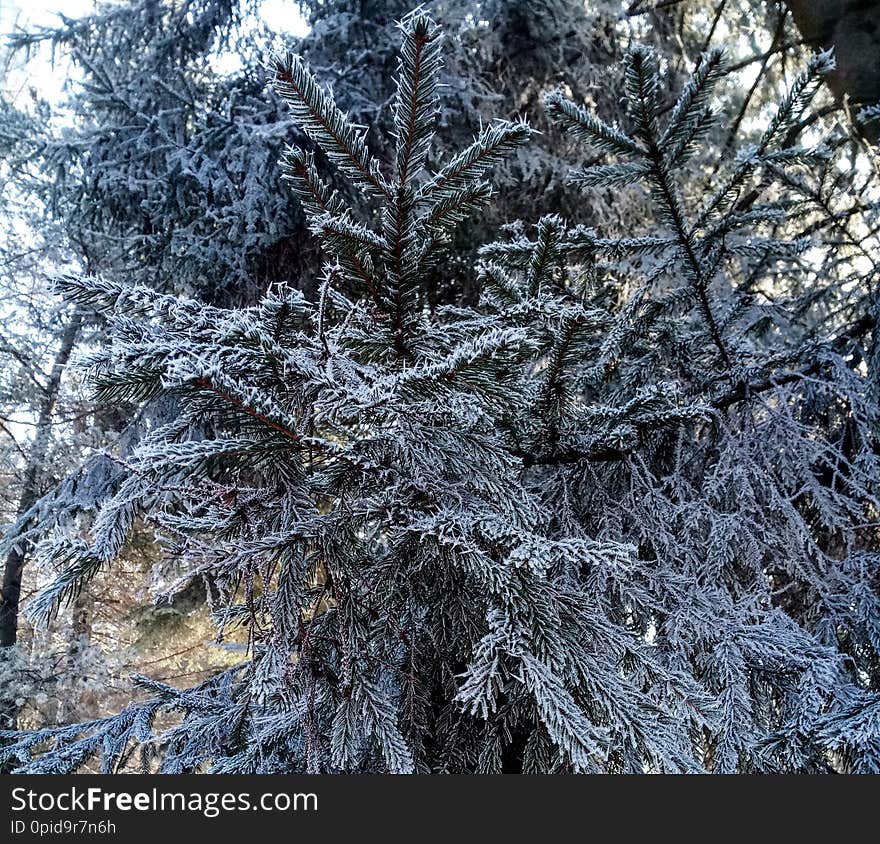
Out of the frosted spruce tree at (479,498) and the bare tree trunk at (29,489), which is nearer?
the frosted spruce tree at (479,498)

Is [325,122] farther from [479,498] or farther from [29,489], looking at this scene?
[29,489]

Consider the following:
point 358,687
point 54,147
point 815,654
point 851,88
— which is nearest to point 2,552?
point 54,147

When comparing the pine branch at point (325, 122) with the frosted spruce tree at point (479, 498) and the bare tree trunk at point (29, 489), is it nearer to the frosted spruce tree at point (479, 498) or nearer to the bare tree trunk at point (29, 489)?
the frosted spruce tree at point (479, 498)

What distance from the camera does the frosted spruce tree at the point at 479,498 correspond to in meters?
0.82

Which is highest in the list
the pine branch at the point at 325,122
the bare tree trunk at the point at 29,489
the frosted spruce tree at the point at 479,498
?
the bare tree trunk at the point at 29,489

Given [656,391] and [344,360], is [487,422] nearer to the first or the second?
[344,360]

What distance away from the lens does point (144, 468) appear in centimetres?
79

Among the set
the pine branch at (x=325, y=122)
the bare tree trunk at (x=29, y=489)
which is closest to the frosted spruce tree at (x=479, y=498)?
the pine branch at (x=325, y=122)

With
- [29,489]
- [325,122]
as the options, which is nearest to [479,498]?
[325,122]

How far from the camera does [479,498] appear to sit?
986 mm

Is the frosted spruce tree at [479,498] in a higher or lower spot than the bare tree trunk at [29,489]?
lower

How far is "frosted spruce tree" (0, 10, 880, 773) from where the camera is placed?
82 cm

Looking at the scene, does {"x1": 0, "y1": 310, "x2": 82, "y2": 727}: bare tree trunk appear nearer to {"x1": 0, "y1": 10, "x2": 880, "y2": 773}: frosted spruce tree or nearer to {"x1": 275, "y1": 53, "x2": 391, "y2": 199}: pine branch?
{"x1": 0, "y1": 10, "x2": 880, "y2": 773}: frosted spruce tree

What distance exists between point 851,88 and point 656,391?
198 centimetres
